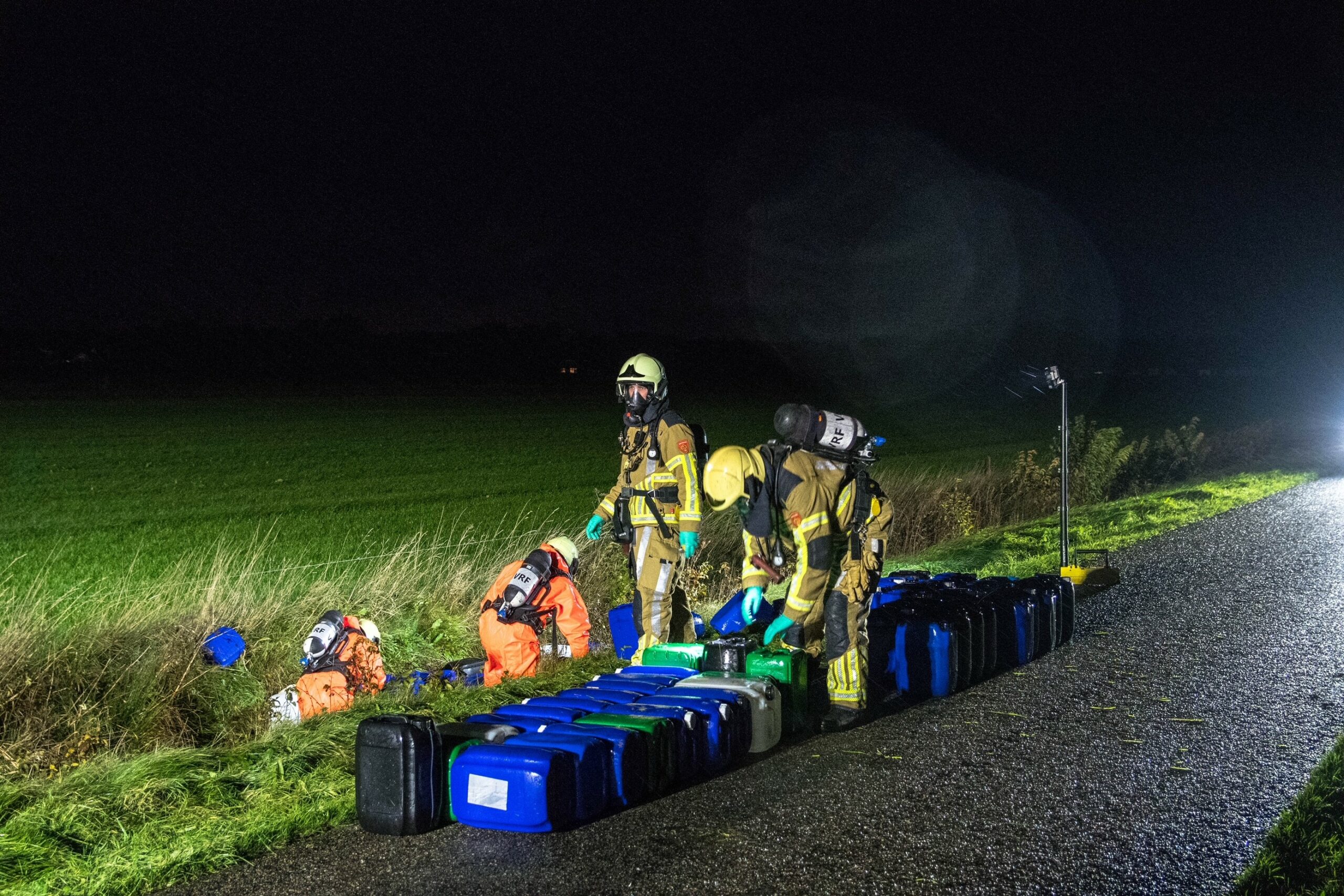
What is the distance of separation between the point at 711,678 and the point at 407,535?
434 inches

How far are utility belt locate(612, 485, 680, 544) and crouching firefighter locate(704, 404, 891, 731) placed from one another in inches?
41.5

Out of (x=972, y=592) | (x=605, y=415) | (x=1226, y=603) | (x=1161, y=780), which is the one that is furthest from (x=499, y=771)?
(x=605, y=415)

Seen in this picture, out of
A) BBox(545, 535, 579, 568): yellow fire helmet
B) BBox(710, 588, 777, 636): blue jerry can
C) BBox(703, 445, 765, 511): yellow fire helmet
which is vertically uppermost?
BBox(703, 445, 765, 511): yellow fire helmet

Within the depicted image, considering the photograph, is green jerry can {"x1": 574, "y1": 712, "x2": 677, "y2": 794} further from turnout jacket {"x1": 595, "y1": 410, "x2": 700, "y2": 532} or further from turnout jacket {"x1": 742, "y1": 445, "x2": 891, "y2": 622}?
turnout jacket {"x1": 595, "y1": 410, "x2": 700, "y2": 532}

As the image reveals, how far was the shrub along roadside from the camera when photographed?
4.59m

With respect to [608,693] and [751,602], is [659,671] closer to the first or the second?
[608,693]

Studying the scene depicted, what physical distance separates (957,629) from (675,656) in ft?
6.08

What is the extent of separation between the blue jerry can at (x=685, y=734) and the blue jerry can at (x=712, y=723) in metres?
0.03

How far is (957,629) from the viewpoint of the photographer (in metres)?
7.33

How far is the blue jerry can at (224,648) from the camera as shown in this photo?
24.4ft

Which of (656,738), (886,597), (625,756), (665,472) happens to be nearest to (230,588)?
(665,472)

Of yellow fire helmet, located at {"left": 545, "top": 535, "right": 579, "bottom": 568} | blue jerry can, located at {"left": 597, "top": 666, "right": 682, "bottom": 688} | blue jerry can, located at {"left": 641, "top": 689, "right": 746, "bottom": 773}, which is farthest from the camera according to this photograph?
yellow fire helmet, located at {"left": 545, "top": 535, "right": 579, "bottom": 568}

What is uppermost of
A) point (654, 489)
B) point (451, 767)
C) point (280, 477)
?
point (654, 489)

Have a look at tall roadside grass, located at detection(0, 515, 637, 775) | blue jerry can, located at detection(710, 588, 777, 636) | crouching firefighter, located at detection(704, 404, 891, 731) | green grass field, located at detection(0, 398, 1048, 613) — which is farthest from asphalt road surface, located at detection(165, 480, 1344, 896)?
green grass field, located at detection(0, 398, 1048, 613)
